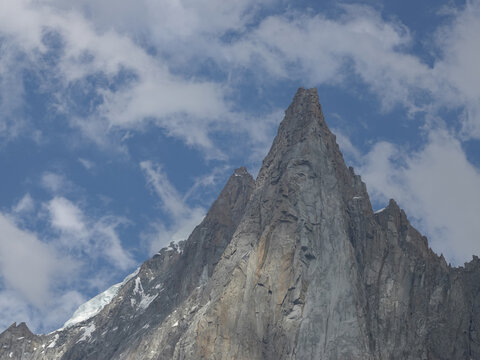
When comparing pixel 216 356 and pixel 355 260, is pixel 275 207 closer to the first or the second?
pixel 355 260

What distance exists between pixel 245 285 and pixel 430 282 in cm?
3454

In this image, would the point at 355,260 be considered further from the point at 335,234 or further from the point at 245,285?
the point at 245,285

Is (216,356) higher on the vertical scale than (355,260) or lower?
lower

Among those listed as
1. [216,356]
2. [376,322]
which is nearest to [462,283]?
[376,322]

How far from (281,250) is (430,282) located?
2838 centimetres

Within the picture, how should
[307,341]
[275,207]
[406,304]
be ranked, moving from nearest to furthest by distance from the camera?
[307,341]
[406,304]
[275,207]

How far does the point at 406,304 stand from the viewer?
182375mm

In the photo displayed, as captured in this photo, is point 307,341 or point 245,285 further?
point 245,285

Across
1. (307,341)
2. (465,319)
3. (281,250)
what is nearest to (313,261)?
(281,250)

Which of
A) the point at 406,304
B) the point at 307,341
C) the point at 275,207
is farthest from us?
the point at 275,207

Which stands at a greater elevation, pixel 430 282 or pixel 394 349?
pixel 430 282

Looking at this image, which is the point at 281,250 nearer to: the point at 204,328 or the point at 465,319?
the point at 204,328

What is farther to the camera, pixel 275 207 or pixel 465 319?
pixel 275 207

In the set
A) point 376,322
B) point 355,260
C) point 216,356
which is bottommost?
point 216,356
